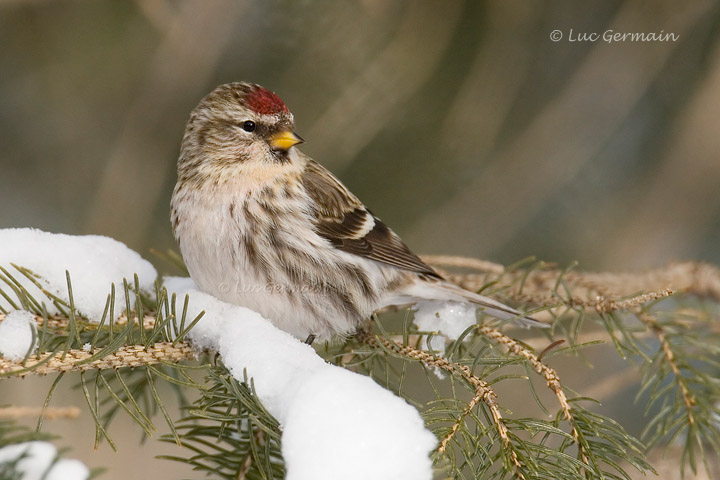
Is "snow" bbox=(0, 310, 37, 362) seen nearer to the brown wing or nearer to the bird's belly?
the bird's belly

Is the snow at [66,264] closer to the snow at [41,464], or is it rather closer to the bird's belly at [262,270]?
the bird's belly at [262,270]

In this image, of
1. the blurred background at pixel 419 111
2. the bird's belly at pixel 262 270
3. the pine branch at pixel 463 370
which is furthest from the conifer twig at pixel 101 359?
the blurred background at pixel 419 111

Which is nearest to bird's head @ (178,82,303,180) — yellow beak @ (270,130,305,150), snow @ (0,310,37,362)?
yellow beak @ (270,130,305,150)

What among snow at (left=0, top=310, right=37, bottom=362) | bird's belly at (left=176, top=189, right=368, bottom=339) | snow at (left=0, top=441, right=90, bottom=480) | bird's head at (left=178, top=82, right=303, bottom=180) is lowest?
snow at (left=0, top=441, right=90, bottom=480)

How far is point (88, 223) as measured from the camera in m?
2.38

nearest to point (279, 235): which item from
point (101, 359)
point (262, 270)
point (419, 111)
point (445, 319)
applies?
point (262, 270)

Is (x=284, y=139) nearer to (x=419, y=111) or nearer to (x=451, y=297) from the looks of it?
(x=451, y=297)

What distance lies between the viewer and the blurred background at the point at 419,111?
2.30 metres

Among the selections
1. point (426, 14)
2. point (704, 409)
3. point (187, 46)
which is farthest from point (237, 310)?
point (426, 14)

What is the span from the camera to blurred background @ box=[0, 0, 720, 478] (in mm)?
2297

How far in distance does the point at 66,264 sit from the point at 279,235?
20.8 inches

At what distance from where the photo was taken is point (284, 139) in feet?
5.77

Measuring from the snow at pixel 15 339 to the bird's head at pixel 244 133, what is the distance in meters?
0.76

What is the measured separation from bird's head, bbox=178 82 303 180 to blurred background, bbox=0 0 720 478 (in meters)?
0.52
